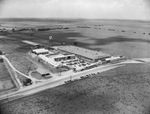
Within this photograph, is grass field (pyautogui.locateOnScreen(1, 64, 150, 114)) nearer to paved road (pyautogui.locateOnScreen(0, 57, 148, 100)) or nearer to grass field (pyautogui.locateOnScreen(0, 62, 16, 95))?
paved road (pyautogui.locateOnScreen(0, 57, 148, 100))

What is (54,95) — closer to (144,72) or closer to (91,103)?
(91,103)

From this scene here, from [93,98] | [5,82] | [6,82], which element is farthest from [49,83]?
[93,98]

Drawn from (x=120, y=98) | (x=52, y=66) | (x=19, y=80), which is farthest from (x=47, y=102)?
(x=52, y=66)

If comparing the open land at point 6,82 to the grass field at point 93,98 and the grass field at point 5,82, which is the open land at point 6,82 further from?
the grass field at point 93,98

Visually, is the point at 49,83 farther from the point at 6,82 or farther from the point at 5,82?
the point at 5,82

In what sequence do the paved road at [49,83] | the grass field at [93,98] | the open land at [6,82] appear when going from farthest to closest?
the open land at [6,82] < the paved road at [49,83] < the grass field at [93,98]

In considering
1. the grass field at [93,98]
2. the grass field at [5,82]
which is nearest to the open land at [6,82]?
the grass field at [5,82]

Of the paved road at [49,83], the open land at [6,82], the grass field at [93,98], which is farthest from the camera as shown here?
the open land at [6,82]

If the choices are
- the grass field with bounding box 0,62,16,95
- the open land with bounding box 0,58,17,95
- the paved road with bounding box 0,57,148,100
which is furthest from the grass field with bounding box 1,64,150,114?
the grass field with bounding box 0,62,16,95
